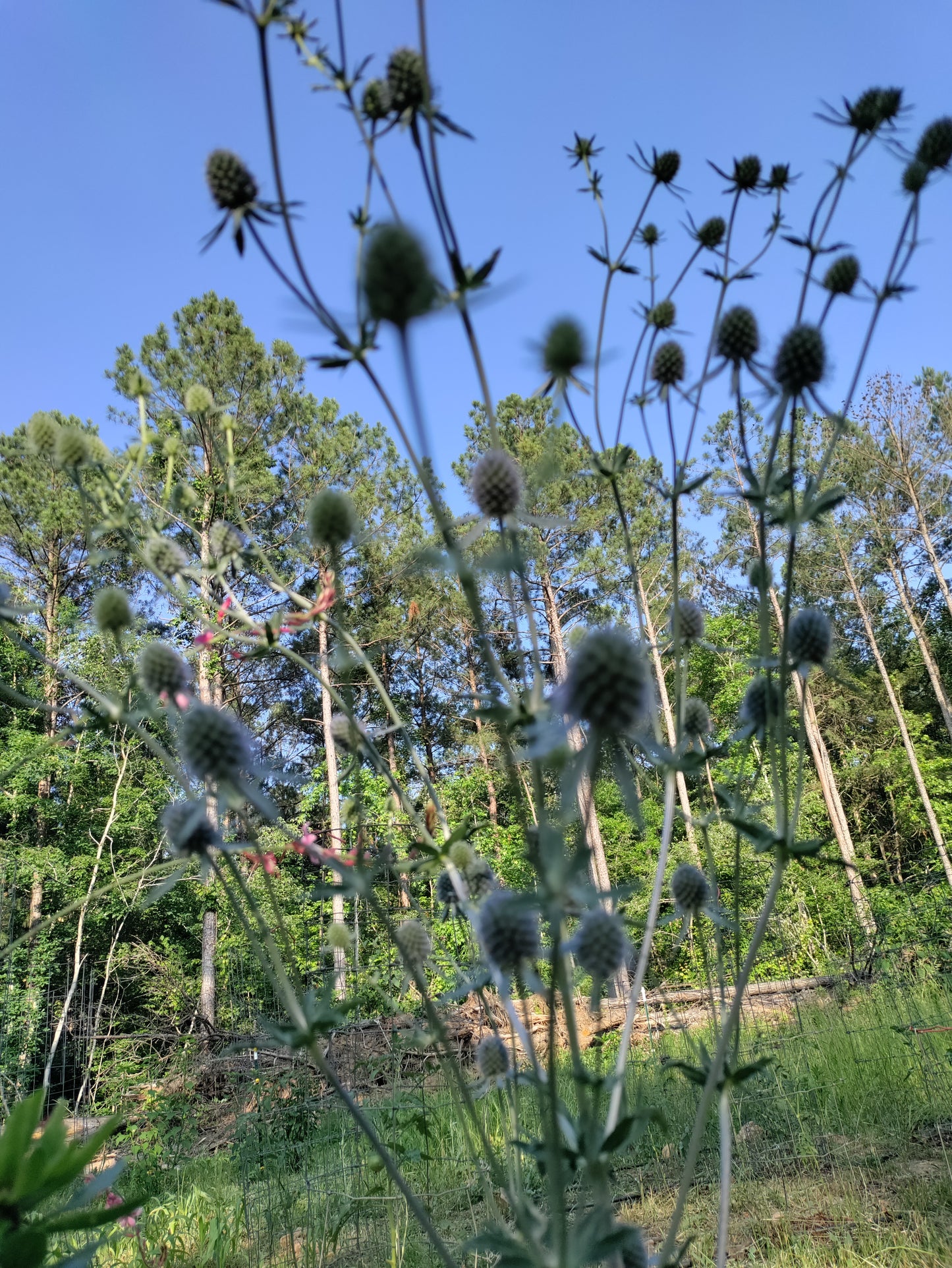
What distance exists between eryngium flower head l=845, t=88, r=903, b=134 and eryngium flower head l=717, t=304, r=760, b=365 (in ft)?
1.30

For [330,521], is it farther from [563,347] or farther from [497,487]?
[563,347]

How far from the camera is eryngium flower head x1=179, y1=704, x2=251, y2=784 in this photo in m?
1.08

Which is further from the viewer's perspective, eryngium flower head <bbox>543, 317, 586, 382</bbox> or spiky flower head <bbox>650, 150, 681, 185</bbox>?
spiky flower head <bbox>650, 150, 681, 185</bbox>

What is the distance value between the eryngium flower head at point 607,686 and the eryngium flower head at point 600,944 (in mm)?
392

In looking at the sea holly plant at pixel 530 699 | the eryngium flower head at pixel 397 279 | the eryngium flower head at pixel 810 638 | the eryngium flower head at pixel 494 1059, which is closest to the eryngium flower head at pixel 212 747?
the sea holly plant at pixel 530 699

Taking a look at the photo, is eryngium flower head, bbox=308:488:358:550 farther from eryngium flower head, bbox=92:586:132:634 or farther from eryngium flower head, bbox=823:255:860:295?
eryngium flower head, bbox=823:255:860:295

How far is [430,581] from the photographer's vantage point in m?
12.2

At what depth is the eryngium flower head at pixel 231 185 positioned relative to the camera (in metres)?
1.13

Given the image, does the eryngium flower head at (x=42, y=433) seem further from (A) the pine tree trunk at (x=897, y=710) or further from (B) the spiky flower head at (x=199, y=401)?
(A) the pine tree trunk at (x=897, y=710)

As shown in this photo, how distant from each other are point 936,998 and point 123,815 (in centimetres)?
1088

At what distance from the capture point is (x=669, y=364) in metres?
1.69

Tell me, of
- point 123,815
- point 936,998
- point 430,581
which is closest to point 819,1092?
point 936,998

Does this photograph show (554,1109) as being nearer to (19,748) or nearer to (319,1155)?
(319,1155)

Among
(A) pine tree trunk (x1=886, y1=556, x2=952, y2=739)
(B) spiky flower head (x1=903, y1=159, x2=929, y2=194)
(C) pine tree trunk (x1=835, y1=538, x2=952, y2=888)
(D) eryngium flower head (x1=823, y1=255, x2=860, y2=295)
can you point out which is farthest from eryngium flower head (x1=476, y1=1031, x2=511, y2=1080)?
(A) pine tree trunk (x1=886, y1=556, x2=952, y2=739)
